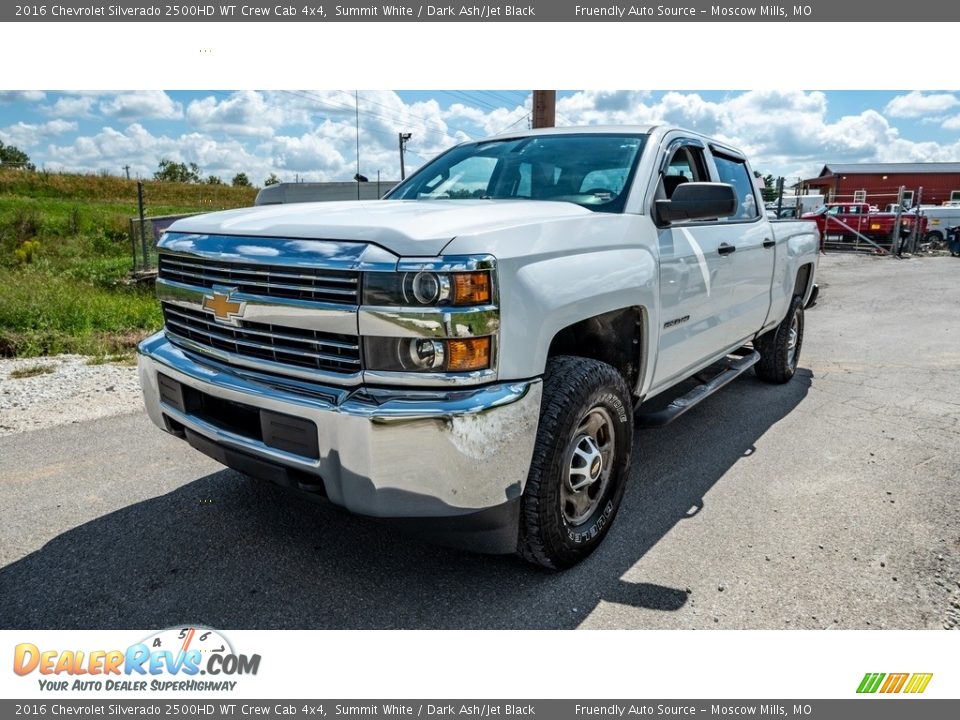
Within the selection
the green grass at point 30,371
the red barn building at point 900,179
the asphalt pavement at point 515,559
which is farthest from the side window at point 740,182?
the red barn building at point 900,179

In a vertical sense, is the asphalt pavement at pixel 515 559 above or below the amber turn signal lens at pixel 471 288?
below

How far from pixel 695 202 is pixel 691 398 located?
127cm

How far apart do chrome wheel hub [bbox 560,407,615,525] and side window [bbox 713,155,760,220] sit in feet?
7.43

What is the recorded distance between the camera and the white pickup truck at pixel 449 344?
2223mm

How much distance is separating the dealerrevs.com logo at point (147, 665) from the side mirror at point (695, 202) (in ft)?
8.40

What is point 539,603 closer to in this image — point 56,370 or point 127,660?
point 127,660

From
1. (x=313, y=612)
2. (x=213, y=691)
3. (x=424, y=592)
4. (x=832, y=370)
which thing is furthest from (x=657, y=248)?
(x=832, y=370)

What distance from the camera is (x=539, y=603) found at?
8.68ft

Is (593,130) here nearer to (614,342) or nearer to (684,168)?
(684,168)

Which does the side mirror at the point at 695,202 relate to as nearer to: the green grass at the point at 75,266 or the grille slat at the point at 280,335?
the grille slat at the point at 280,335

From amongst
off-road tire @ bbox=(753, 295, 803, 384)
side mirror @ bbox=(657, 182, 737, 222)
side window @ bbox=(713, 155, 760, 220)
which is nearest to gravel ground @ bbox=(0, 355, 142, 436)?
side mirror @ bbox=(657, 182, 737, 222)

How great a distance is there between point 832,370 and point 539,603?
510 cm

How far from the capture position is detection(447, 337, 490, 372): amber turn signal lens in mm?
2227

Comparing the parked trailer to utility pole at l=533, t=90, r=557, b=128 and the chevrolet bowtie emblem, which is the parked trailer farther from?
the chevrolet bowtie emblem
